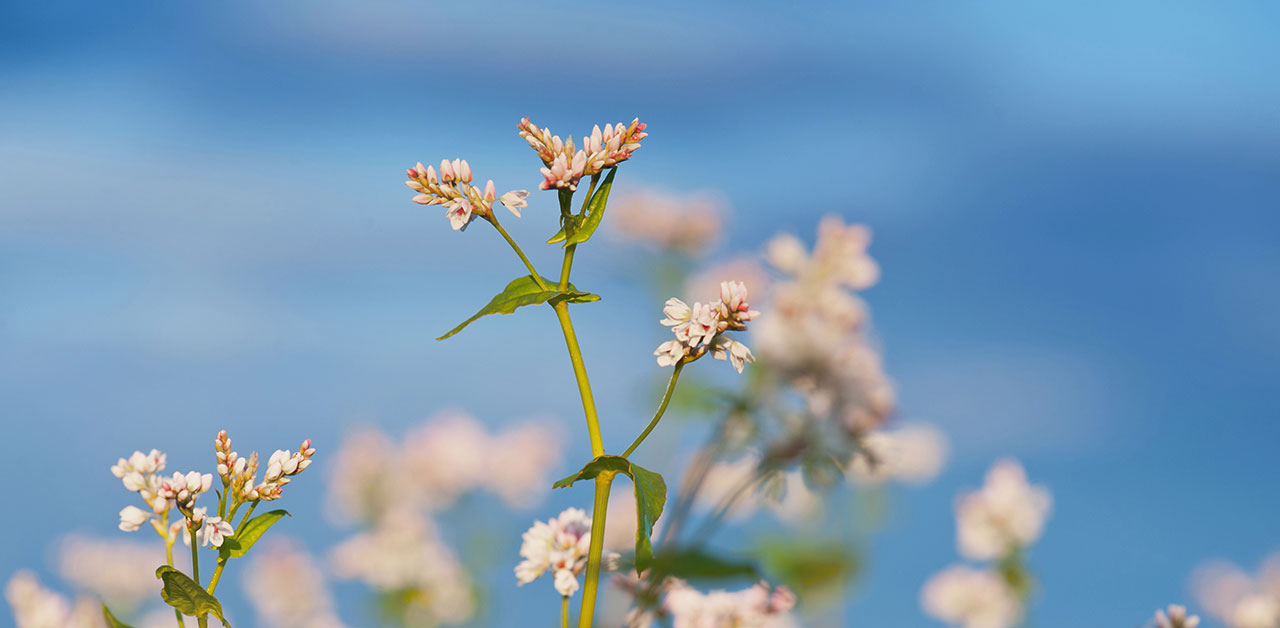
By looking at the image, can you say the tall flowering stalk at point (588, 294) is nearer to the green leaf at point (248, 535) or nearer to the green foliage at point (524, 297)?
the green foliage at point (524, 297)

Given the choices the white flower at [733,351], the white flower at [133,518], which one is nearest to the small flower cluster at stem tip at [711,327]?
the white flower at [733,351]

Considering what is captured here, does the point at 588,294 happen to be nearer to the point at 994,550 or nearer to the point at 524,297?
the point at 524,297

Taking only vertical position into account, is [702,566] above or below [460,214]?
below

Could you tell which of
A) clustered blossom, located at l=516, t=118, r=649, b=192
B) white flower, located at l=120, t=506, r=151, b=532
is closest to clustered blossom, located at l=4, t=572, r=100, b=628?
white flower, located at l=120, t=506, r=151, b=532

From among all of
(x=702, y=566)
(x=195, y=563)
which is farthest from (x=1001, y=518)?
(x=195, y=563)

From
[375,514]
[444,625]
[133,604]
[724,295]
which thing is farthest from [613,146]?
[133,604]

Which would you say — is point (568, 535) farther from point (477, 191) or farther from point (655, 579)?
point (477, 191)
